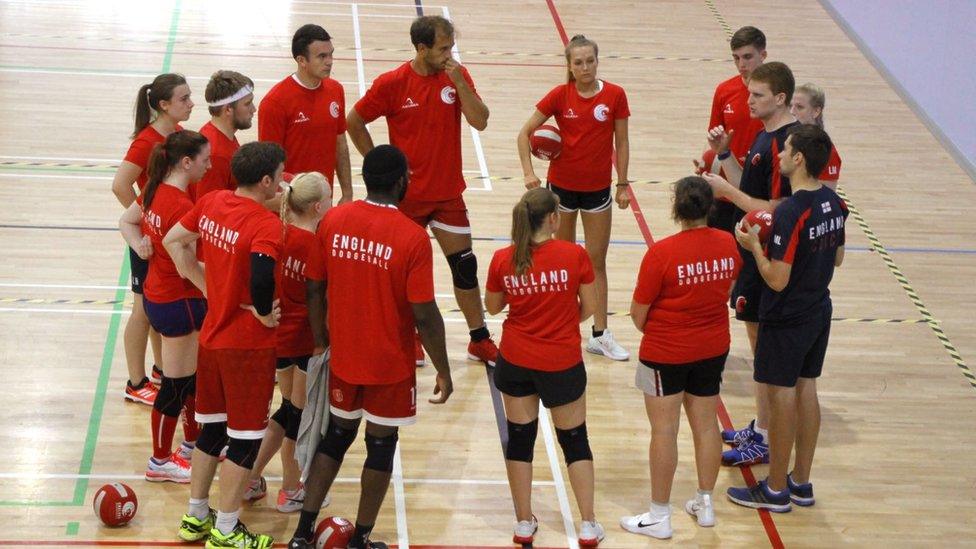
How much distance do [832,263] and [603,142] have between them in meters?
2.14

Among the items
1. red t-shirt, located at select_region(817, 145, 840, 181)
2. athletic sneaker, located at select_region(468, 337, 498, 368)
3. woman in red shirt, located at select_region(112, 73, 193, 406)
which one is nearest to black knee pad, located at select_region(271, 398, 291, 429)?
woman in red shirt, located at select_region(112, 73, 193, 406)

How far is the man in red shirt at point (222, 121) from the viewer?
260 inches

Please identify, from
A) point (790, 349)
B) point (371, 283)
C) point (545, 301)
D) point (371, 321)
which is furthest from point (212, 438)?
point (790, 349)

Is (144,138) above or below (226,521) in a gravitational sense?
above

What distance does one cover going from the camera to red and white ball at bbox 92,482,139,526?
605 centimetres

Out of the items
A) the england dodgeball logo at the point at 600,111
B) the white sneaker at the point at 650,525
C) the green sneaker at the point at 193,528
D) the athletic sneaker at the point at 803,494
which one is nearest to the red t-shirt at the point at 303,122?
the england dodgeball logo at the point at 600,111

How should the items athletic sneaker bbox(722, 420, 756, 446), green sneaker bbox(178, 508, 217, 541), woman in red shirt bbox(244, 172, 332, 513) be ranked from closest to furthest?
1. woman in red shirt bbox(244, 172, 332, 513)
2. green sneaker bbox(178, 508, 217, 541)
3. athletic sneaker bbox(722, 420, 756, 446)

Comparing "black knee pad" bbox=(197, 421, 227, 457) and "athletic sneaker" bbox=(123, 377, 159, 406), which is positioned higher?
"black knee pad" bbox=(197, 421, 227, 457)

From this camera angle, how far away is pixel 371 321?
18.2 feet

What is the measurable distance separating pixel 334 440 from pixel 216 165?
1768 millimetres

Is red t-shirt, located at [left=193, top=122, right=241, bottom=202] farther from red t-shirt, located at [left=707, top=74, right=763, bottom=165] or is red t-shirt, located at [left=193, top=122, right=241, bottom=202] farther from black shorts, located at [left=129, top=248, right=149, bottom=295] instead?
red t-shirt, located at [left=707, top=74, right=763, bottom=165]

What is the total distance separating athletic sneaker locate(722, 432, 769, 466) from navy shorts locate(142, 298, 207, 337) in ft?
10.3

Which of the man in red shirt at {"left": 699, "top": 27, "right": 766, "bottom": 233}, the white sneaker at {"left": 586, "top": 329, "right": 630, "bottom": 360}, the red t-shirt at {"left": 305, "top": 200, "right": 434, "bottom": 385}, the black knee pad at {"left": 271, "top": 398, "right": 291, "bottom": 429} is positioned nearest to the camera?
the red t-shirt at {"left": 305, "top": 200, "right": 434, "bottom": 385}

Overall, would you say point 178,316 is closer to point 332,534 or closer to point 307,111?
point 332,534
